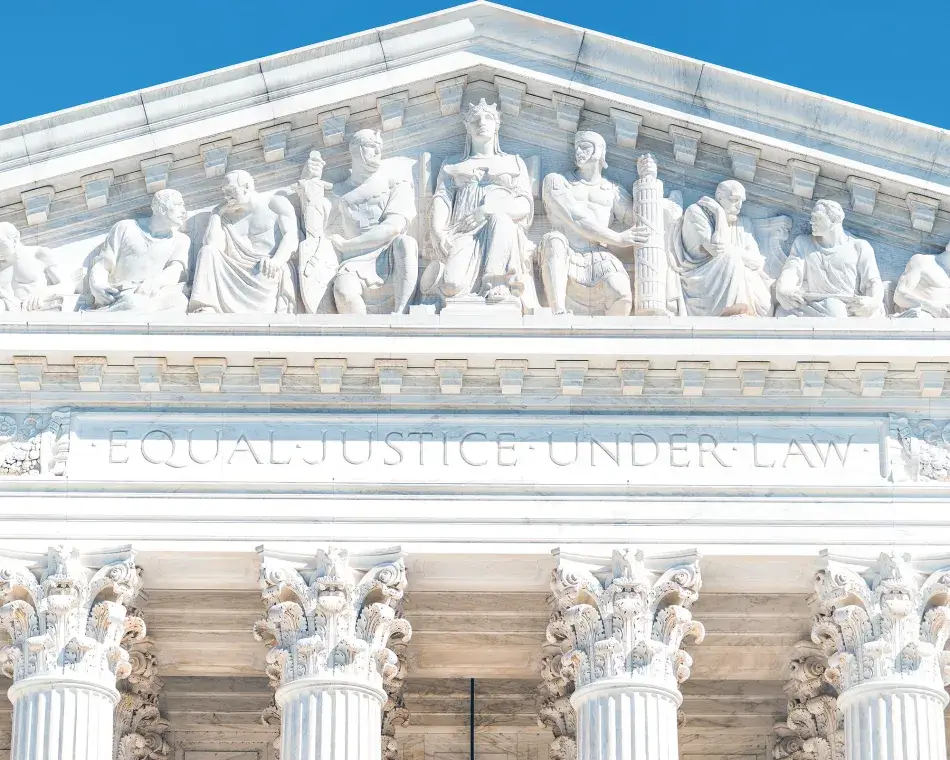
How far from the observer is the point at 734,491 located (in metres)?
36.9

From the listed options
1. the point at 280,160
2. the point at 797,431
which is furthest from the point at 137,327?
the point at 797,431

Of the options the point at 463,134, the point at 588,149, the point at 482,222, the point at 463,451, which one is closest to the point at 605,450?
the point at 463,451

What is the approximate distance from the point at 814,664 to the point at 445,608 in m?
5.12

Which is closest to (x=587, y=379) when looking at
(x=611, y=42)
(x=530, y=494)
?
(x=530, y=494)

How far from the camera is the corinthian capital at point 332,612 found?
35.9 metres

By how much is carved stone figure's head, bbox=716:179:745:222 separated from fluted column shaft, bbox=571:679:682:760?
662 centimetres

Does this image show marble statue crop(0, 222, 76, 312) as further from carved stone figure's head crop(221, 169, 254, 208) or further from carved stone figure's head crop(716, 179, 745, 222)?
carved stone figure's head crop(716, 179, 745, 222)

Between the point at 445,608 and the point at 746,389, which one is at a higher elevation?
the point at 746,389

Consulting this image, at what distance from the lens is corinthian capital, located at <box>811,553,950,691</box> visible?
3600cm

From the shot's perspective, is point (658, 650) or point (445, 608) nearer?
point (658, 650)

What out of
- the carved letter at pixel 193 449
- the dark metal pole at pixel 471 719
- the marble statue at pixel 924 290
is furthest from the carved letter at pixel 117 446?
the marble statue at pixel 924 290

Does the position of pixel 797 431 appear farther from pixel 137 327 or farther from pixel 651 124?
pixel 137 327

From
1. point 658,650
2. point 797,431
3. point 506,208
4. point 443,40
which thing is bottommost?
point 658,650

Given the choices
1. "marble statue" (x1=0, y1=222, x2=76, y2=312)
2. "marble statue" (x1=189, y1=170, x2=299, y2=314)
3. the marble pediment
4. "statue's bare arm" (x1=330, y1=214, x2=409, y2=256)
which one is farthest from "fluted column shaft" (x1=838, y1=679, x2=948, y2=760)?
"marble statue" (x1=0, y1=222, x2=76, y2=312)
